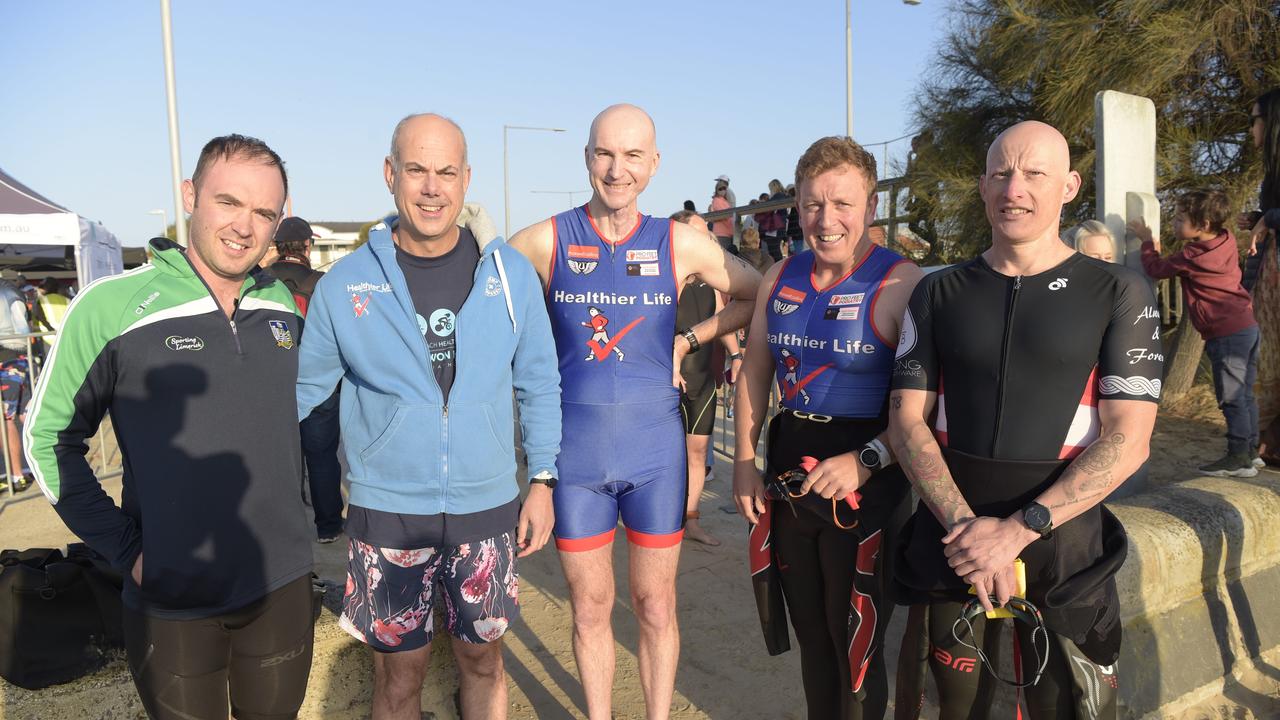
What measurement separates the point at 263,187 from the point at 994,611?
2.52 meters

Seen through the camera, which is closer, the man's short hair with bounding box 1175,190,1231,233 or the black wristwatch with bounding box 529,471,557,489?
the black wristwatch with bounding box 529,471,557,489

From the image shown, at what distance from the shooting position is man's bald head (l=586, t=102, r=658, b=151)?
9.73 ft

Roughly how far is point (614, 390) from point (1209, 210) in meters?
5.03

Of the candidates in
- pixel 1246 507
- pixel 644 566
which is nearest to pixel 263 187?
pixel 644 566

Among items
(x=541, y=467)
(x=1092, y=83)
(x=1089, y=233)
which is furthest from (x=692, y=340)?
(x=1092, y=83)

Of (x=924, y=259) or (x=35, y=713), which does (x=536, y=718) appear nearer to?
(x=35, y=713)

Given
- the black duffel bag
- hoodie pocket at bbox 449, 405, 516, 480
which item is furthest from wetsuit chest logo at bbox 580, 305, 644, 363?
the black duffel bag

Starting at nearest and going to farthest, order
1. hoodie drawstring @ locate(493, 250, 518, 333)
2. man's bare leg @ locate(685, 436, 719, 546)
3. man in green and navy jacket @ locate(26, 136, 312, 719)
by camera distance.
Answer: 1. man in green and navy jacket @ locate(26, 136, 312, 719)
2. hoodie drawstring @ locate(493, 250, 518, 333)
3. man's bare leg @ locate(685, 436, 719, 546)

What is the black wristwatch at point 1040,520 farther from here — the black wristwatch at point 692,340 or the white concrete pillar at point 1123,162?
the white concrete pillar at point 1123,162

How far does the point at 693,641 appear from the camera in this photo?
430 centimetres

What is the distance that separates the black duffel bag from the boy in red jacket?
21.4 feet

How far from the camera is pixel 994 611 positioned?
2355mm

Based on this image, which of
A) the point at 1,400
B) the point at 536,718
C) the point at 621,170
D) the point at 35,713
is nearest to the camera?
the point at 35,713

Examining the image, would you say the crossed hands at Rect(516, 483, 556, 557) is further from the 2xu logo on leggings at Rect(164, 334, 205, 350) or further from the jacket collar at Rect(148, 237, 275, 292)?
the jacket collar at Rect(148, 237, 275, 292)
